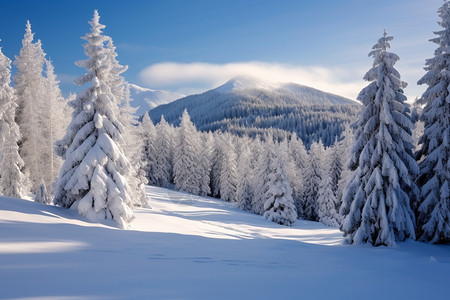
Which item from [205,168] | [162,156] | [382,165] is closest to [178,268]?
[382,165]

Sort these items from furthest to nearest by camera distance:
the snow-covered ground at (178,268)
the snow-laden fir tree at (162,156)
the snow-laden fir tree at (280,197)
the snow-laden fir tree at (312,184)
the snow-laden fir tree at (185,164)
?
the snow-laden fir tree at (162,156)
the snow-laden fir tree at (185,164)
the snow-laden fir tree at (312,184)
the snow-laden fir tree at (280,197)
the snow-covered ground at (178,268)

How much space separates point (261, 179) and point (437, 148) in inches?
1200

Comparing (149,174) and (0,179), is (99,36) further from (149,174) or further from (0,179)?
(149,174)

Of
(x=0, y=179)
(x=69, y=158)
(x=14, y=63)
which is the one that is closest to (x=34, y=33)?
(x=14, y=63)

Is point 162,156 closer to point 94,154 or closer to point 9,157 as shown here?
point 9,157

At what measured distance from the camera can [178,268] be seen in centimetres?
792

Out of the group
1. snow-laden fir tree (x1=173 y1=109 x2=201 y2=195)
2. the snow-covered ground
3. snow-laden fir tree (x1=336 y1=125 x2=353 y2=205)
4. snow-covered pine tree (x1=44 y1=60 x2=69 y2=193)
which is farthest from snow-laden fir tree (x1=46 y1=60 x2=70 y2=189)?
snow-laden fir tree (x1=336 y1=125 x2=353 y2=205)

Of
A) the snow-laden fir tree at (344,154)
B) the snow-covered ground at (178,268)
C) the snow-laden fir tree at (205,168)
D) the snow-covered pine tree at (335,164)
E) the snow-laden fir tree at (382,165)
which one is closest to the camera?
the snow-covered ground at (178,268)

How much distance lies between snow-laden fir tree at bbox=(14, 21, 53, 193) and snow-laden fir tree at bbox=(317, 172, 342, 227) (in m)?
36.9

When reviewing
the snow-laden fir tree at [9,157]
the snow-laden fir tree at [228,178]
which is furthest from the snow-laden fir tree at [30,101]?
the snow-laden fir tree at [228,178]

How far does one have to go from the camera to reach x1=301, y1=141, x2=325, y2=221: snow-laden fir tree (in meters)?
49.9

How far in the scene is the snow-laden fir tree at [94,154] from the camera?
1458cm

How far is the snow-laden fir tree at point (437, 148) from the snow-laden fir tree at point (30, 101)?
31.6 metres

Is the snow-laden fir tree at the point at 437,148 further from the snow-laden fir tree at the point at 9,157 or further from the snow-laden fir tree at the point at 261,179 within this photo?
the snow-laden fir tree at the point at 9,157
